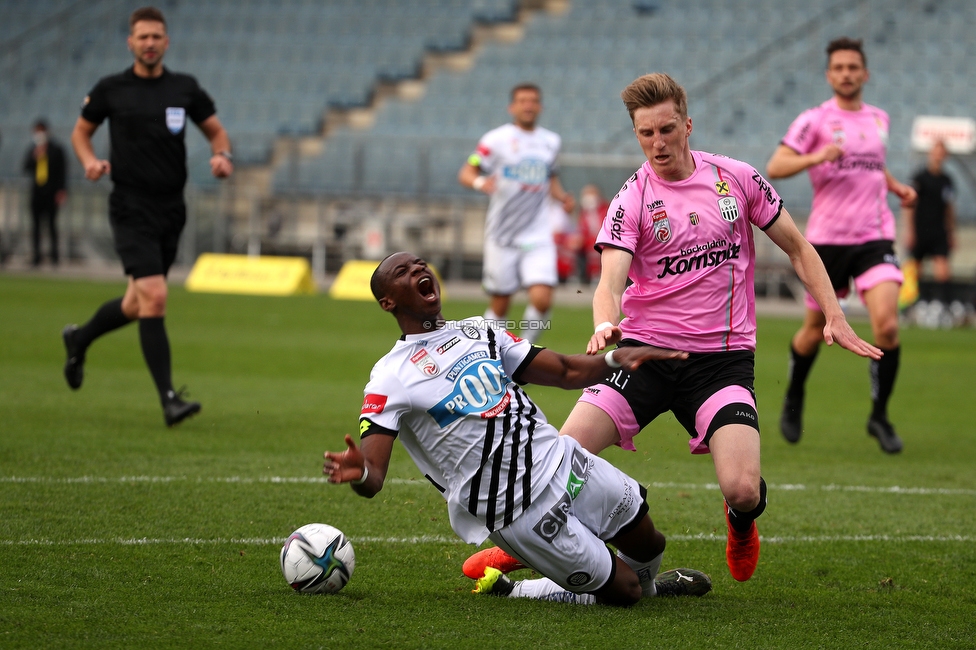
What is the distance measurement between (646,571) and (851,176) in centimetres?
431

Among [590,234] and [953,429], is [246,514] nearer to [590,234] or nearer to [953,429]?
[953,429]

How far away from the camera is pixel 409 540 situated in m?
5.05

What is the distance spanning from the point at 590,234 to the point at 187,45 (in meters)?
12.7

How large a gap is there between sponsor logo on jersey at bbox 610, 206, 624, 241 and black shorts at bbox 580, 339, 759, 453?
1.47ft

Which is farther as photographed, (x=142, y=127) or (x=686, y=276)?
(x=142, y=127)

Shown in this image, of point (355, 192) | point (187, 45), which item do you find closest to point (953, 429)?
point (355, 192)

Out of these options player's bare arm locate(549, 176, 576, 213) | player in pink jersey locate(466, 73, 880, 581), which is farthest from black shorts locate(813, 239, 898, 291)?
player's bare arm locate(549, 176, 576, 213)

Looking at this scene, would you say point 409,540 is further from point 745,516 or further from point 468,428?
point 745,516

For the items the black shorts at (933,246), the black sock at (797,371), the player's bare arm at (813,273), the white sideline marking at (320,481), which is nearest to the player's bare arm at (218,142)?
the white sideline marking at (320,481)

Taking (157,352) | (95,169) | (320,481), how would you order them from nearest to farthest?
(320,481) → (95,169) → (157,352)

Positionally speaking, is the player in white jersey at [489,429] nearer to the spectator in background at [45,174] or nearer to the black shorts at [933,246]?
the black shorts at [933,246]

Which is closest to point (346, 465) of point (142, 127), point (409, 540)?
point (409, 540)

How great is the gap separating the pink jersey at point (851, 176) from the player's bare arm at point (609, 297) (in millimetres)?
3552

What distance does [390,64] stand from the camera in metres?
28.3
